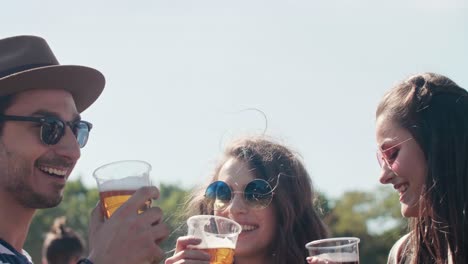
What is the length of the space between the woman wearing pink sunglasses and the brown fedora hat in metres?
1.22

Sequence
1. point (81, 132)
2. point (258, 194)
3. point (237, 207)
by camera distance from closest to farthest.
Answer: point (81, 132) < point (237, 207) < point (258, 194)

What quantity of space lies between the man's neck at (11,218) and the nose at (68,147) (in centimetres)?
36

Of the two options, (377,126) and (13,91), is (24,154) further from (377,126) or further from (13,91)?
(377,126)

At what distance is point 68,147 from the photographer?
15.1 feet

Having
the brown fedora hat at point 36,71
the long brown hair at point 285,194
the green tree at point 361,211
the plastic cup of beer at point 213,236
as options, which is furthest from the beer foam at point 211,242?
the green tree at point 361,211

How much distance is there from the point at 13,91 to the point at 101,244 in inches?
48.3

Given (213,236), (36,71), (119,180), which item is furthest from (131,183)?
(36,71)

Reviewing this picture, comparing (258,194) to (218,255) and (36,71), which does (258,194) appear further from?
(36,71)

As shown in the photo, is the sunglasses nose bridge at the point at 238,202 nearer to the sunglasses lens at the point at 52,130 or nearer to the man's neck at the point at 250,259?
the man's neck at the point at 250,259

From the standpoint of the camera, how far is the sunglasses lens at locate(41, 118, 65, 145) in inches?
179

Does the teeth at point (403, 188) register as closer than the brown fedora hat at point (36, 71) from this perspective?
No

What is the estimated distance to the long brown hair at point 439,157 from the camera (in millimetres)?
4750

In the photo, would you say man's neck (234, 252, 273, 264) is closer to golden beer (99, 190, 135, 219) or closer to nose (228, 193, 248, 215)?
Result: nose (228, 193, 248, 215)

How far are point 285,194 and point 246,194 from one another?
35 centimetres
